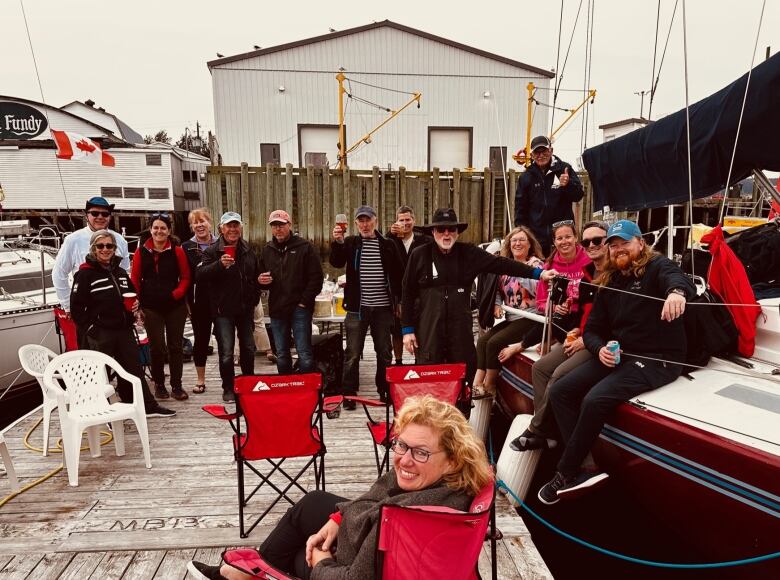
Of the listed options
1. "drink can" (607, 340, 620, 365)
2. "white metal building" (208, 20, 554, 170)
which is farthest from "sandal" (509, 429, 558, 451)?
"white metal building" (208, 20, 554, 170)

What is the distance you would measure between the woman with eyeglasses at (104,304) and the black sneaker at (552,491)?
329 centimetres

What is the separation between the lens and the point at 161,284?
469cm

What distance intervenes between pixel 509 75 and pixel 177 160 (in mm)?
12922

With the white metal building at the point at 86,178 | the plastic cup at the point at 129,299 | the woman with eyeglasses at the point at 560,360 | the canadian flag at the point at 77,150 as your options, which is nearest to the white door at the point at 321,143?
the white metal building at the point at 86,178

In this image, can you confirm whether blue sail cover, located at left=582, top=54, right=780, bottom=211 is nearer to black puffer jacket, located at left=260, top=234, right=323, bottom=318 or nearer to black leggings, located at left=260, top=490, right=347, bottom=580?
black puffer jacket, located at left=260, top=234, right=323, bottom=318

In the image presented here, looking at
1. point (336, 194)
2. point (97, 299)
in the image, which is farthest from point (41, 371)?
point (336, 194)

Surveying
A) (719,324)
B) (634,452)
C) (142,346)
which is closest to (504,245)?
(719,324)

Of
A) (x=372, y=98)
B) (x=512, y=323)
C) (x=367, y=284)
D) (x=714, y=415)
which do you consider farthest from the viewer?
(x=372, y=98)

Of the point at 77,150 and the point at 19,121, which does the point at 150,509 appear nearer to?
the point at 77,150

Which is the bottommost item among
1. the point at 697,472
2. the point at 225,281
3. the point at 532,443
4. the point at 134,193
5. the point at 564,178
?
the point at 532,443

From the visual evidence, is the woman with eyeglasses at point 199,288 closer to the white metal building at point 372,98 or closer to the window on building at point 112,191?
the white metal building at point 372,98

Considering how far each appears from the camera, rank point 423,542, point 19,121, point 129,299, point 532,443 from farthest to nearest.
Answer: point 19,121 → point 129,299 → point 532,443 → point 423,542

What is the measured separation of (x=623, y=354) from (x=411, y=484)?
180cm

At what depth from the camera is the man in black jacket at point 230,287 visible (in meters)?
4.61
